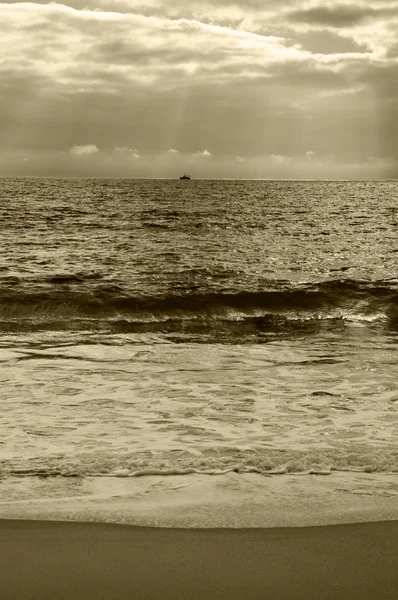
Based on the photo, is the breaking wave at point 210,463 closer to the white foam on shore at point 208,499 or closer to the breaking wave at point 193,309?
the white foam on shore at point 208,499

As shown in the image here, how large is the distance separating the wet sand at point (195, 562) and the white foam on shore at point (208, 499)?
0.14 metres

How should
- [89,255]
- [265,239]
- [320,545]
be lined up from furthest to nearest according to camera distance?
[265,239], [89,255], [320,545]

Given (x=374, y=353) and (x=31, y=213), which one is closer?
(x=374, y=353)

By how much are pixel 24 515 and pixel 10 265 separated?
19047 millimetres

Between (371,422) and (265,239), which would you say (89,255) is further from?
(371,422)

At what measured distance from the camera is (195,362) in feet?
33.2

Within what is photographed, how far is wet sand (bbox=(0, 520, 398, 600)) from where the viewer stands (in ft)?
11.8

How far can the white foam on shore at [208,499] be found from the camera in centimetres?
448

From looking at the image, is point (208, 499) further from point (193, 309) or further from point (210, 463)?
point (193, 309)

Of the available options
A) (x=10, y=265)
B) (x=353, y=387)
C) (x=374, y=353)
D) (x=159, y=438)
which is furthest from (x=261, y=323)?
(x=10, y=265)

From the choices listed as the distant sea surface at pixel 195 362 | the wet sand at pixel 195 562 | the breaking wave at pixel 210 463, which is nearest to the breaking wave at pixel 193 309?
the distant sea surface at pixel 195 362

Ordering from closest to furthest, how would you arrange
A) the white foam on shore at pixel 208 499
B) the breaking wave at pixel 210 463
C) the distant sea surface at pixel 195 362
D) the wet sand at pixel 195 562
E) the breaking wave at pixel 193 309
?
the wet sand at pixel 195 562 → the white foam on shore at pixel 208 499 → the breaking wave at pixel 210 463 → the distant sea surface at pixel 195 362 → the breaking wave at pixel 193 309

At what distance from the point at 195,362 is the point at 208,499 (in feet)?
17.4

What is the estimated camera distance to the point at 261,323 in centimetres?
1496
